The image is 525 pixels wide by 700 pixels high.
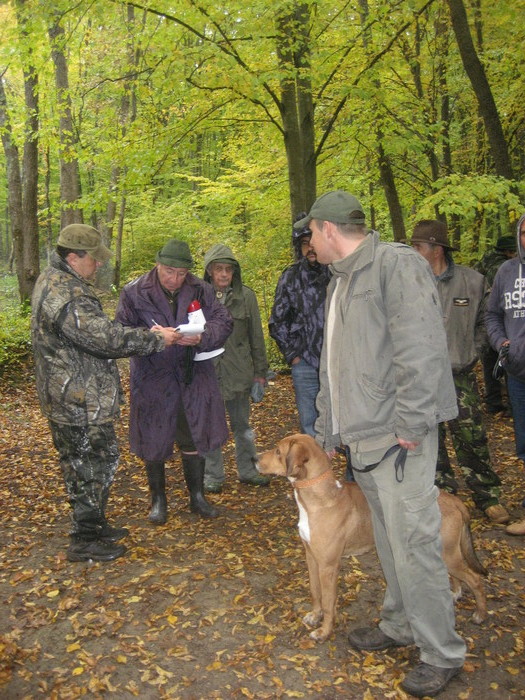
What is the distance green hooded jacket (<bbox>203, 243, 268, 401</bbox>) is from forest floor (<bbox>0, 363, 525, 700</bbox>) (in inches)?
47.4

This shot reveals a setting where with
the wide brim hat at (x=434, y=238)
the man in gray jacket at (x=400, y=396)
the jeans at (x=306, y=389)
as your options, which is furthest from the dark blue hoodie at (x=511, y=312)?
the man in gray jacket at (x=400, y=396)

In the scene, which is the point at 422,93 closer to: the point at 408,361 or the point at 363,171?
the point at 363,171

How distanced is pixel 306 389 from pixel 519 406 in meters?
1.91

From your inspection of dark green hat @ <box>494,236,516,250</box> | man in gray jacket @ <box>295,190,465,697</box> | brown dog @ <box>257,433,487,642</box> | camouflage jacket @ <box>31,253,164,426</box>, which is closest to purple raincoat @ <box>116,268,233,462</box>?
camouflage jacket @ <box>31,253,164,426</box>

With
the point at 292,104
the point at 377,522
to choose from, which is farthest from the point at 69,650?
→ the point at 292,104

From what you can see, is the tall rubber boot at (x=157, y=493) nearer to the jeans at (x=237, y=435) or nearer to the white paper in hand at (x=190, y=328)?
the jeans at (x=237, y=435)

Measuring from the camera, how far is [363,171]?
46.2 feet

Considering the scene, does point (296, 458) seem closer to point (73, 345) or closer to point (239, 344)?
point (73, 345)

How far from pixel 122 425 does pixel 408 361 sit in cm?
720

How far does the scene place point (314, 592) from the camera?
3809mm

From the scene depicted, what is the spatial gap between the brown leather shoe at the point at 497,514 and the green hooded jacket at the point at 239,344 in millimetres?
2626

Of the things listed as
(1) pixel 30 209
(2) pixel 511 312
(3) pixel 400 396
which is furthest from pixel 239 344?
(1) pixel 30 209

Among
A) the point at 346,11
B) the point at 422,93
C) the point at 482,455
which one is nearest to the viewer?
the point at 482,455

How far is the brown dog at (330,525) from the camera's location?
358cm
